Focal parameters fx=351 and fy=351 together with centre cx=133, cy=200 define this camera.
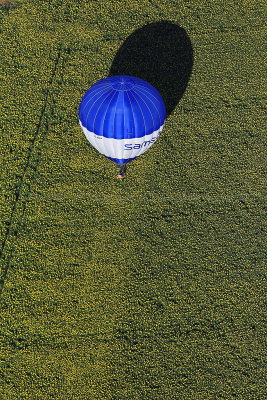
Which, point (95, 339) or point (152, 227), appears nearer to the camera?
point (95, 339)

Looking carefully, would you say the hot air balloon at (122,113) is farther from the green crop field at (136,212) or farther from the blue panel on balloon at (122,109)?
the green crop field at (136,212)

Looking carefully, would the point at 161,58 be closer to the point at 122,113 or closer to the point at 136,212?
the point at 122,113

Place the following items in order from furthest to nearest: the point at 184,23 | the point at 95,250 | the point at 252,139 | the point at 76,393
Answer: the point at 184,23, the point at 252,139, the point at 95,250, the point at 76,393

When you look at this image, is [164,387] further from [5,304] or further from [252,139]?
[252,139]

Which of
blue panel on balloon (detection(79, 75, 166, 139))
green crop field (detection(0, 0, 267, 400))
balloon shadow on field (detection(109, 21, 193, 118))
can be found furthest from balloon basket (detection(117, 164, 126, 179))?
balloon shadow on field (detection(109, 21, 193, 118))

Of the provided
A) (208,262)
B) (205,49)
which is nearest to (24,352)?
(208,262)

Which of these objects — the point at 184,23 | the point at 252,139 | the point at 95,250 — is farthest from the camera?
the point at 184,23

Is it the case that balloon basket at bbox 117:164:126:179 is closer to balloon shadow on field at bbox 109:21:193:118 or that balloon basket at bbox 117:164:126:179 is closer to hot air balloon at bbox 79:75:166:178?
hot air balloon at bbox 79:75:166:178
